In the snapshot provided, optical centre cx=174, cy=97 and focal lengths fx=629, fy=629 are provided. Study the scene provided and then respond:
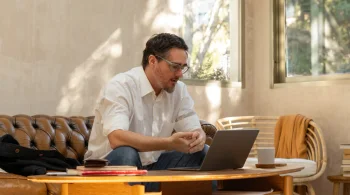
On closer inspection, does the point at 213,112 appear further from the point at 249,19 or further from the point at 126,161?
the point at 126,161

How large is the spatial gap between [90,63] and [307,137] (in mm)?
1869

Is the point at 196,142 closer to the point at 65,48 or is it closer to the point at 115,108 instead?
the point at 115,108

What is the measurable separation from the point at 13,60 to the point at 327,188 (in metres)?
2.80

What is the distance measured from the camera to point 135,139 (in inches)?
113

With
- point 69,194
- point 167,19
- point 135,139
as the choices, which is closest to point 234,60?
point 167,19

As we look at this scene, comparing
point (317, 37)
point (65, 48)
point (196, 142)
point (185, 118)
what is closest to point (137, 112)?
point (185, 118)

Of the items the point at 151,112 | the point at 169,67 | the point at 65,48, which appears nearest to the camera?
the point at 169,67

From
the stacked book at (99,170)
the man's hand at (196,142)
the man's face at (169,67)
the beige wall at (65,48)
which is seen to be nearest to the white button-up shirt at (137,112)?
the man's face at (169,67)

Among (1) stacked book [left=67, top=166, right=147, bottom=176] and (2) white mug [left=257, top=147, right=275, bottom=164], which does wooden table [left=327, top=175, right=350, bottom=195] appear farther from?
(1) stacked book [left=67, top=166, right=147, bottom=176]

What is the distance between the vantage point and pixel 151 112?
3.31 metres

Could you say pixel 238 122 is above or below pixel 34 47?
below

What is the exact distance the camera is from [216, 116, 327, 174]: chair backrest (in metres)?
4.87

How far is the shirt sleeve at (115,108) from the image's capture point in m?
2.97

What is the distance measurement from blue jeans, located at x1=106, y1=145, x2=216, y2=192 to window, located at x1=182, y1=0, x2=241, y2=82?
87.8 inches
